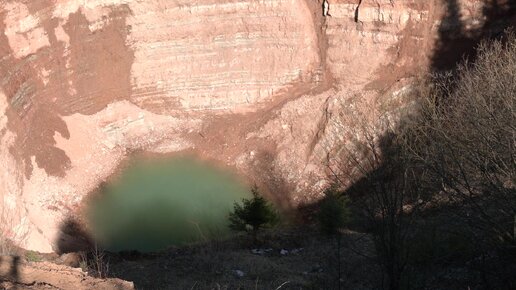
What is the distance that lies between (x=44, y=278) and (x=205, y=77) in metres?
22.1

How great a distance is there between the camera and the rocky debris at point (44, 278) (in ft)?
27.9

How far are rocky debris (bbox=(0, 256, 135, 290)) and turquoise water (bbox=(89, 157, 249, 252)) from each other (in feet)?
41.8

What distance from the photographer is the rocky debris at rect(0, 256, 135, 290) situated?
849cm

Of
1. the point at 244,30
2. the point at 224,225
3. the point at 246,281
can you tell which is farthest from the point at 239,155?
the point at 246,281

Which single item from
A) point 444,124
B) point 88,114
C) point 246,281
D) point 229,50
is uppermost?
point 229,50

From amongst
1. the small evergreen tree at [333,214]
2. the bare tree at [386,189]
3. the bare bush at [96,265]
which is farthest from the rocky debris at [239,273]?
the bare tree at [386,189]

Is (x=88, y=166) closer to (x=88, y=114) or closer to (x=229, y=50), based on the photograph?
(x=88, y=114)

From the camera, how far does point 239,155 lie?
28.5 meters

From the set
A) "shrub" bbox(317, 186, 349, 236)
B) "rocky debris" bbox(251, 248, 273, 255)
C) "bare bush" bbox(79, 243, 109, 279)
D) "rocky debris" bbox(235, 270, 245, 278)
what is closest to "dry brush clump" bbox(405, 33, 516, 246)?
"shrub" bbox(317, 186, 349, 236)

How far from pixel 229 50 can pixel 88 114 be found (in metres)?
8.57

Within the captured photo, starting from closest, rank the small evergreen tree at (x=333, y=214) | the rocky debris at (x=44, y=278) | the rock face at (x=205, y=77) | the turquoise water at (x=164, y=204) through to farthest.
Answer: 1. the rocky debris at (x=44, y=278)
2. the small evergreen tree at (x=333, y=214)
3. the turquoise water at (x=164, y=204)
4. the rock face at (x=205, y=77)

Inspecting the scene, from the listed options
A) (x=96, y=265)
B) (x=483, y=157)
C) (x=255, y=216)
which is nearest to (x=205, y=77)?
(x=255, y=216)

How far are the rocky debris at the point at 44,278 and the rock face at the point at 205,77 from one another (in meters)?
16.3

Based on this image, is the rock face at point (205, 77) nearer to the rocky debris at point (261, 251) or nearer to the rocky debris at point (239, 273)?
the rocky debris at point (261, 251)
